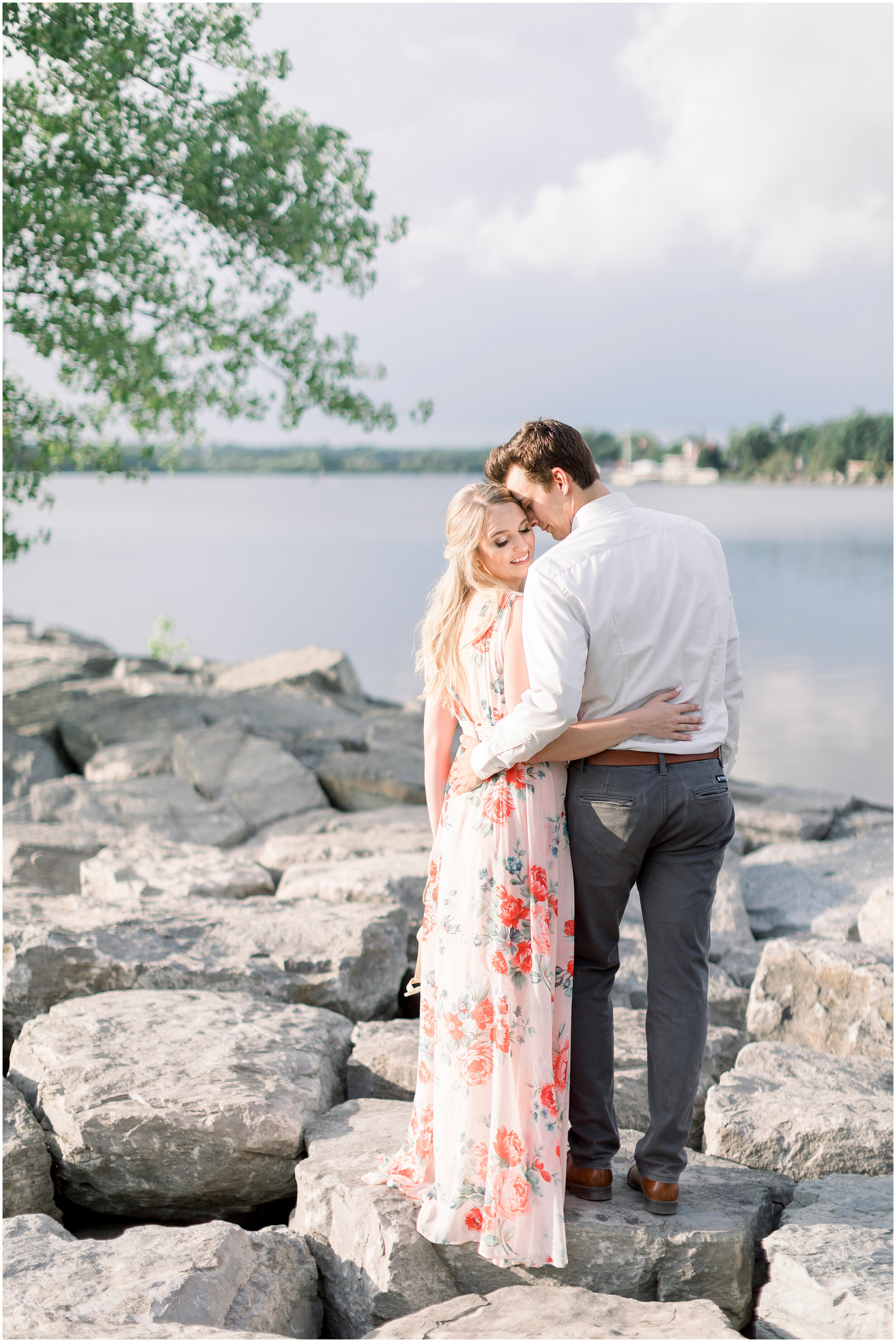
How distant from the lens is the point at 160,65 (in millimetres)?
7324

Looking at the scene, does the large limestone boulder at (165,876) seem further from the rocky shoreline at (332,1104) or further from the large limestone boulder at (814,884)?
the large limestone boulder at (814,884)

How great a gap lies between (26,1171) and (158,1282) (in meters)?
0.89

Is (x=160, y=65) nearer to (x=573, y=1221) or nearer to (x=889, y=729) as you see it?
(x=573, y=1221)

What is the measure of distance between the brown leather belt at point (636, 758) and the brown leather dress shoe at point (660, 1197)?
1.12 m

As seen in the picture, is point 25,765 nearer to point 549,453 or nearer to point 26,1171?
point 26,1171

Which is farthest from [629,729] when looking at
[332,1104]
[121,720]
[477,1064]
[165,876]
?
[121,720]

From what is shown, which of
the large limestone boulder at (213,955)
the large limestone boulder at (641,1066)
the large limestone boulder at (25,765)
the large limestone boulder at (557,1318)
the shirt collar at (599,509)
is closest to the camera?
the large limestone boulder at (557,1318)

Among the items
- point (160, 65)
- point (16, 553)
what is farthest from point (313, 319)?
point (16, 553)

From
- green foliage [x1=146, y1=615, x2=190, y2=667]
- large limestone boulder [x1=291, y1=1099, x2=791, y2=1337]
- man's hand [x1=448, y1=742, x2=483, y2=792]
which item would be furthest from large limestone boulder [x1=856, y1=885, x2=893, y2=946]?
green foliage [x1=146, y1=615, x2=190, y2=667]

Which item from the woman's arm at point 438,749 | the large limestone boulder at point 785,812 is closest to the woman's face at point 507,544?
the woman's arm at point 438,749

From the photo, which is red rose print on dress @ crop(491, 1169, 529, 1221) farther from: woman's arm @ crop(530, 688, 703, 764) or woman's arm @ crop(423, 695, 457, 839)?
woman's arm @ crop(530, 688, 703, 764)

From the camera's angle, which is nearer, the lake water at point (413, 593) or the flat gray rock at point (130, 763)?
the flat gray rock at point (130, 763)

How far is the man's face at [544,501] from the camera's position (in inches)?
113

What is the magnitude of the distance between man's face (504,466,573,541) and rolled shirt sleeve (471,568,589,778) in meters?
0.23
